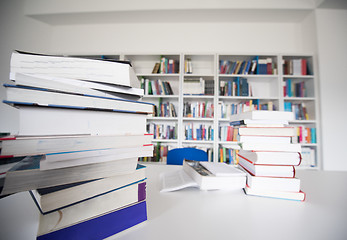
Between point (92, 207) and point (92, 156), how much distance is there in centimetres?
11


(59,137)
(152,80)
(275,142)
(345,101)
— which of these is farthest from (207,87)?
(59,137)

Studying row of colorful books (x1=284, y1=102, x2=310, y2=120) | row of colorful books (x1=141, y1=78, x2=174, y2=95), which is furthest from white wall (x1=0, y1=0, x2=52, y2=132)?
row of colorful books (x1=284, y1=102, x2=310, y2=120)

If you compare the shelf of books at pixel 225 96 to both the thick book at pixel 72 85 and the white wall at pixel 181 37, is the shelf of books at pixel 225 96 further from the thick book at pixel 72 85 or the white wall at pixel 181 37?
the thick book at pixel 72 85

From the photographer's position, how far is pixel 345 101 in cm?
230

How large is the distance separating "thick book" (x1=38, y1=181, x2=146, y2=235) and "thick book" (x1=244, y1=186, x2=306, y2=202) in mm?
440

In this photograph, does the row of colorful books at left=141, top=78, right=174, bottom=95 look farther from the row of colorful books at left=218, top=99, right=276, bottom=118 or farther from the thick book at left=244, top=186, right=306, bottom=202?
the thick book at left=244, top=186, right=306, bottom=202

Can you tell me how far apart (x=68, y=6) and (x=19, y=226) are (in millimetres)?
3497

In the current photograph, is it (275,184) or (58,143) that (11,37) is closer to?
(58,143)

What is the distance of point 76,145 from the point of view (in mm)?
302

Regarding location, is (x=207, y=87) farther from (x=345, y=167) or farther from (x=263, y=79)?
(x=345, y=167)

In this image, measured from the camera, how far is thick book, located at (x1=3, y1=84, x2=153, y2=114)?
0.26 m

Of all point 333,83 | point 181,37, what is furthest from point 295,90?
point 181,37

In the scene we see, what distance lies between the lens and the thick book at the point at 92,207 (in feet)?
0.88

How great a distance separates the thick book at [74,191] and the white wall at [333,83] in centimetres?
312
